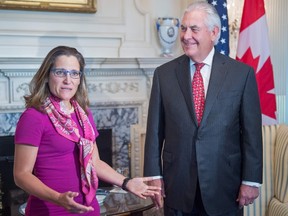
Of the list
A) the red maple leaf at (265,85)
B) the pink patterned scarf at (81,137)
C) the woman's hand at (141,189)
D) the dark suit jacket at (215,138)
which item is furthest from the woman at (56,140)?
the red maple leaf at (265,85)

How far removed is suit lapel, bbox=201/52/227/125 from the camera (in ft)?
5.36

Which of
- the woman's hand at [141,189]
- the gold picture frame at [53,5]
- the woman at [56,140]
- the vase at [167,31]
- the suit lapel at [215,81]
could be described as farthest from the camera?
the vase at [167,31]

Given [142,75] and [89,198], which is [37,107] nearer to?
[89,198]

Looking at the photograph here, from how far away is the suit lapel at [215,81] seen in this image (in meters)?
1.63

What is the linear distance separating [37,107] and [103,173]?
375 mm

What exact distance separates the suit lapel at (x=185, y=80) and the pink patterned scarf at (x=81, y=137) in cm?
48

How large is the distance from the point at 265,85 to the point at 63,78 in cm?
173

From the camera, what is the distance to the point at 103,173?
4.93 feet

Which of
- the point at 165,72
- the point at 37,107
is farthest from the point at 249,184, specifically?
the point at 37,107

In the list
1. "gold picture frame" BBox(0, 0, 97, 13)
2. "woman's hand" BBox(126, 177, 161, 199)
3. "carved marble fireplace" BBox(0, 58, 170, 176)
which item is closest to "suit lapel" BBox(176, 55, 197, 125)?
"woman's hand" BBox(126, 177, 161, 199)

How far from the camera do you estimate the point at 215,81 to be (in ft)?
5.45

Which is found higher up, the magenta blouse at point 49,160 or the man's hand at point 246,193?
the magenta blouse at point 49,160

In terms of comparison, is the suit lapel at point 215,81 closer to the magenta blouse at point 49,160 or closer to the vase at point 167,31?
the magenta blouse at point 49,160

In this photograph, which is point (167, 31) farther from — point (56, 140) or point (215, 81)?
point (56, 140)
